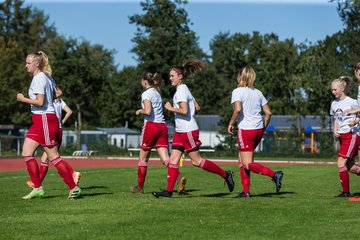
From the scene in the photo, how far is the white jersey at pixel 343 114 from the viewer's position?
12.6 meters

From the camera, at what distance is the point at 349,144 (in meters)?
12.7

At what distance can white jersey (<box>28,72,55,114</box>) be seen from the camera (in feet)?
37.9

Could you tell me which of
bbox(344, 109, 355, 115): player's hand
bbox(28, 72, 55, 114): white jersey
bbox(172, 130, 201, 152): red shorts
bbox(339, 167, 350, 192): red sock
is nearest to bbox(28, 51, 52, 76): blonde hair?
bbox(28, 72, 55, 114): white jersey

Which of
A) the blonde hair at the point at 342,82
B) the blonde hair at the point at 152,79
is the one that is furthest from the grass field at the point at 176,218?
the blonde hair at the point at 152,79

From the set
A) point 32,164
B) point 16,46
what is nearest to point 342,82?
point 32,164

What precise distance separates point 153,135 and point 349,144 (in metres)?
3.25

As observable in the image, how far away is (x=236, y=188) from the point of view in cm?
1577

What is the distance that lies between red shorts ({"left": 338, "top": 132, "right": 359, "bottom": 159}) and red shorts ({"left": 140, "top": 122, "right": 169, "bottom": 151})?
9.88 feet

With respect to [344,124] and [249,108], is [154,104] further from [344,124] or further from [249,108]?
[344,124]

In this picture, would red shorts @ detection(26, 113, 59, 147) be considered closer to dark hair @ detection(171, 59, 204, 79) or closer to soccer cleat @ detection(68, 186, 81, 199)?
soccer cleat @ detection(68, 186, 81, 199)

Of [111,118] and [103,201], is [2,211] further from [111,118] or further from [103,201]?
[111,118]

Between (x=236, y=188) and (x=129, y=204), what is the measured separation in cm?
539

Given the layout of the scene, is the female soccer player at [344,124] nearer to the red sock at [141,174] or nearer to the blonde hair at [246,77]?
the blonde hair at [246,77]

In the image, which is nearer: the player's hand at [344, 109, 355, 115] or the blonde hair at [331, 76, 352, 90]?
the player's hand at [344, 109, 355, 115]
